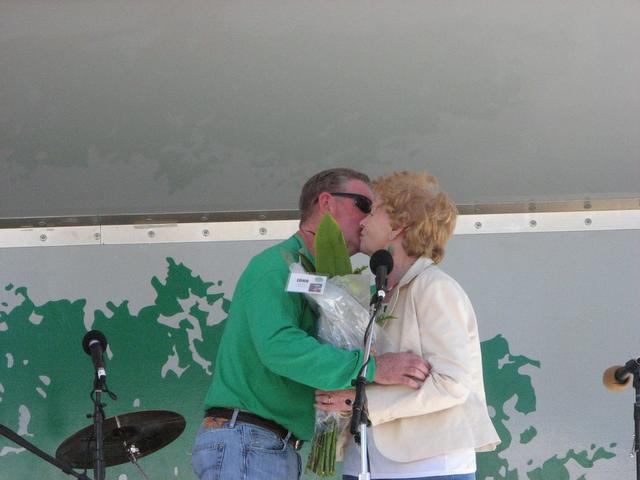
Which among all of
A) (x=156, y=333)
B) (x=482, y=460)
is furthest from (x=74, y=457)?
(x=482, y=460)

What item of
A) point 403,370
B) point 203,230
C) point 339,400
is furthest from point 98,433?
point 403,370

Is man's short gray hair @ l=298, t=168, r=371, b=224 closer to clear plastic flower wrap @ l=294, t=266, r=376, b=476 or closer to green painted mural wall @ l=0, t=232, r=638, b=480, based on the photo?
clear plastic flower wrap @ l=294, t=266, r=376, b=476

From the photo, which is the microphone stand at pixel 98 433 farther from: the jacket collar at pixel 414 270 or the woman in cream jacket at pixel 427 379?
the jacket collar at pixel 414 270

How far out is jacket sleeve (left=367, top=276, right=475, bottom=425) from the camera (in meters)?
2.74

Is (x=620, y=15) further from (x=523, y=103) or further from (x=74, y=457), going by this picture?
(x=74, y=457)

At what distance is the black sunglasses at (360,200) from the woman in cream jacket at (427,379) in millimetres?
213

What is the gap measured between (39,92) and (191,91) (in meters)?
0.65

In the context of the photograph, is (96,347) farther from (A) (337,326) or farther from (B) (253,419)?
(A) (337,326)

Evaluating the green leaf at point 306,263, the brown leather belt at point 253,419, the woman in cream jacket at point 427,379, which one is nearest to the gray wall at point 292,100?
the green leaf at point 306,263

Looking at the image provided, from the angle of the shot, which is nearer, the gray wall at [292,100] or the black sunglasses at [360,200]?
the black sunglasses at [360,200]

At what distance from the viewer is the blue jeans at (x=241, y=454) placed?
2.88 meters

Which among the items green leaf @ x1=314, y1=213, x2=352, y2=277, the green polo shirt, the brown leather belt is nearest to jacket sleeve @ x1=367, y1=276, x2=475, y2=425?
the green polo shirt

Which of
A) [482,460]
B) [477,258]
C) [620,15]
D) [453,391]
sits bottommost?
[453,391]

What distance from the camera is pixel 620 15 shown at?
4371 millimetres
